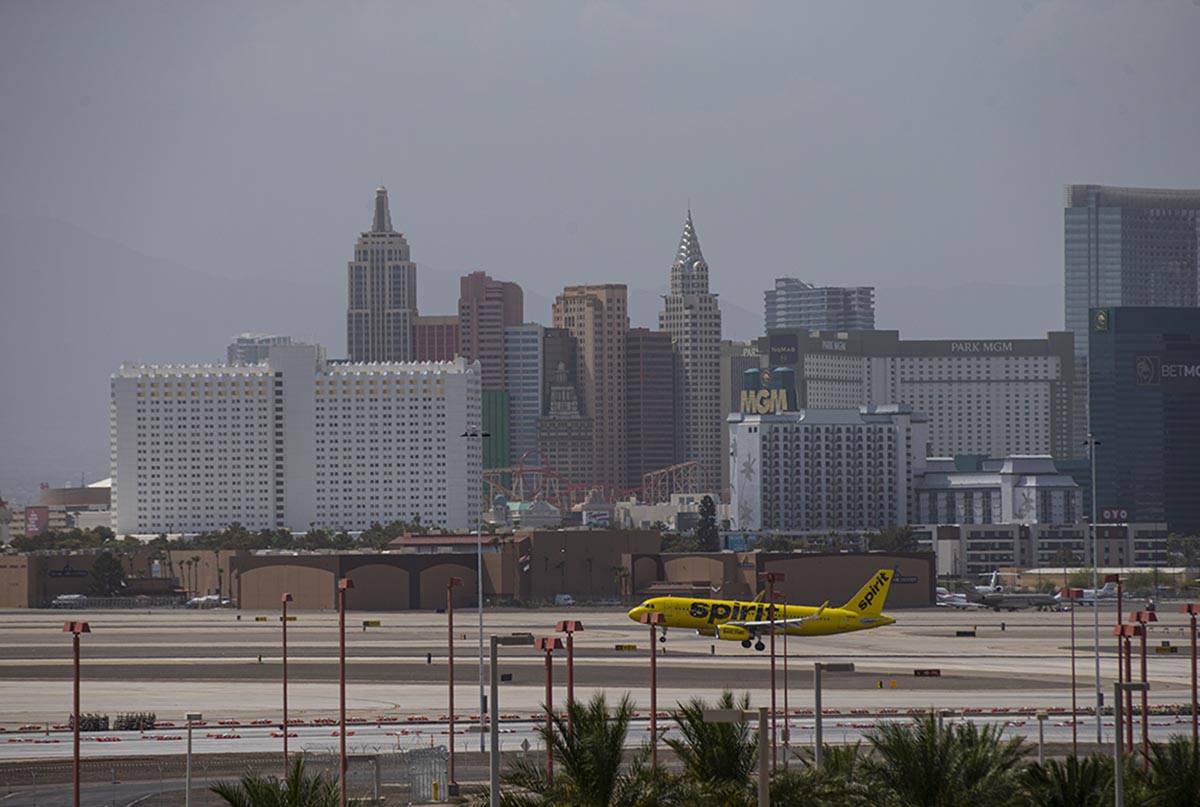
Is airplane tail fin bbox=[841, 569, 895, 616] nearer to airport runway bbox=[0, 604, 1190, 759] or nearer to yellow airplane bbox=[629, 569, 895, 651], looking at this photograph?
yellow airplane bbox=[629, 569, 895, 651]

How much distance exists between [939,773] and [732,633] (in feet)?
323

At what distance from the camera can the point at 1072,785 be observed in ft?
183

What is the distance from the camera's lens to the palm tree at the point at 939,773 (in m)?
57.7

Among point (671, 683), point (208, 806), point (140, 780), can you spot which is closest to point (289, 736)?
point (140, 780)

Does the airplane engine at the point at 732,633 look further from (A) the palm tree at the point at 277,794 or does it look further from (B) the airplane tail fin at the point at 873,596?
(A) the palm tree at the point at 277,794

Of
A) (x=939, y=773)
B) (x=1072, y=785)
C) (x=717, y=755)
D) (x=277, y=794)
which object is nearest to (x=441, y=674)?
(x=717, y=755)

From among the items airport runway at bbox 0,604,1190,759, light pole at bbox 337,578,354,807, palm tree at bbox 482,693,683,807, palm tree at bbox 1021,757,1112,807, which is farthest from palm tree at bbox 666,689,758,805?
airport runway at bbox 0,604,1190,759

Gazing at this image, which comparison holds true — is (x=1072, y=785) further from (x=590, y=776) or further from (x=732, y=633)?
(x=732, y=633)

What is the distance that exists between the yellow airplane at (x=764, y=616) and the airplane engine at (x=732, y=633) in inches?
7.2

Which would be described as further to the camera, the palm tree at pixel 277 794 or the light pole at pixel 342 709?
the light pole at pixel 342 709

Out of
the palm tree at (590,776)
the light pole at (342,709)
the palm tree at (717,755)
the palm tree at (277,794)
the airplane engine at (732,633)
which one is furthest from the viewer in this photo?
the airplane engine at (732,633)

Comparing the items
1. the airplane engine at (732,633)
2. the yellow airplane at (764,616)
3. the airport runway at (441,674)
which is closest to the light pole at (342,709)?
the airport runway at (441,674)

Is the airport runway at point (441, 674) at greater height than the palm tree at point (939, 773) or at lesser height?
lesser

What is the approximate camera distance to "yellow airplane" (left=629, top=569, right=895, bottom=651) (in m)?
159
